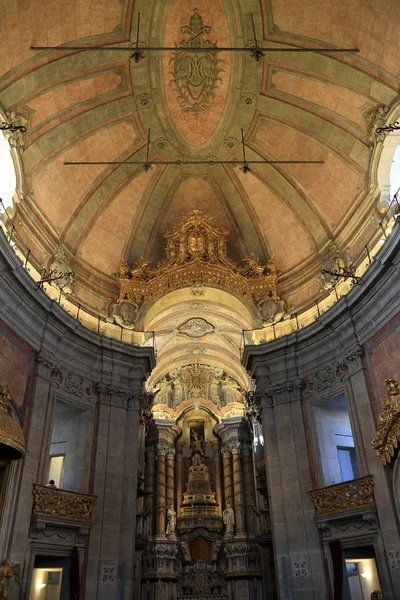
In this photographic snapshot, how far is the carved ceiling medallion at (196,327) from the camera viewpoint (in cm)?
2469

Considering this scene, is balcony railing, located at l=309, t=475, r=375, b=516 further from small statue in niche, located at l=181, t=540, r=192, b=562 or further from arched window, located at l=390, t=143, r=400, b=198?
small statue in niche, located at l=181, t=540, r=192, b=562

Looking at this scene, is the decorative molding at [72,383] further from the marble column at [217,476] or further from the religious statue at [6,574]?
the marble column at [217,476]

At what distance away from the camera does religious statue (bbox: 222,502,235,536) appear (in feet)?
86.9

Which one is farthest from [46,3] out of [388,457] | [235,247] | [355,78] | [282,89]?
[388,457]

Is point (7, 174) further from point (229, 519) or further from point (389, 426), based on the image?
point (229, 519)

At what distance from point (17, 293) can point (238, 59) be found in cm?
1011

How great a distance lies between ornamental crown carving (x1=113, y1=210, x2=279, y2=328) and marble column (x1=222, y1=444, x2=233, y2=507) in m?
13.6

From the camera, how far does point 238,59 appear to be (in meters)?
16.1

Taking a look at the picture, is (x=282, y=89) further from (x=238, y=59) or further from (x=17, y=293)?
(x=17, y=293)

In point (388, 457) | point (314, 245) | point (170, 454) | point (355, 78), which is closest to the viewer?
point (388, 457)

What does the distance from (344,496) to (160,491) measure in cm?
1634

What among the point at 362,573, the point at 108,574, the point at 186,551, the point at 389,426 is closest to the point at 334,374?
the point at 389,426

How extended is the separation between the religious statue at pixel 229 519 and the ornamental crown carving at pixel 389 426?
16.6m

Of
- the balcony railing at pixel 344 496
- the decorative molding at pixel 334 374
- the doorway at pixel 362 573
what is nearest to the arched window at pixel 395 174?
the decorative molding at pixel 334 374
